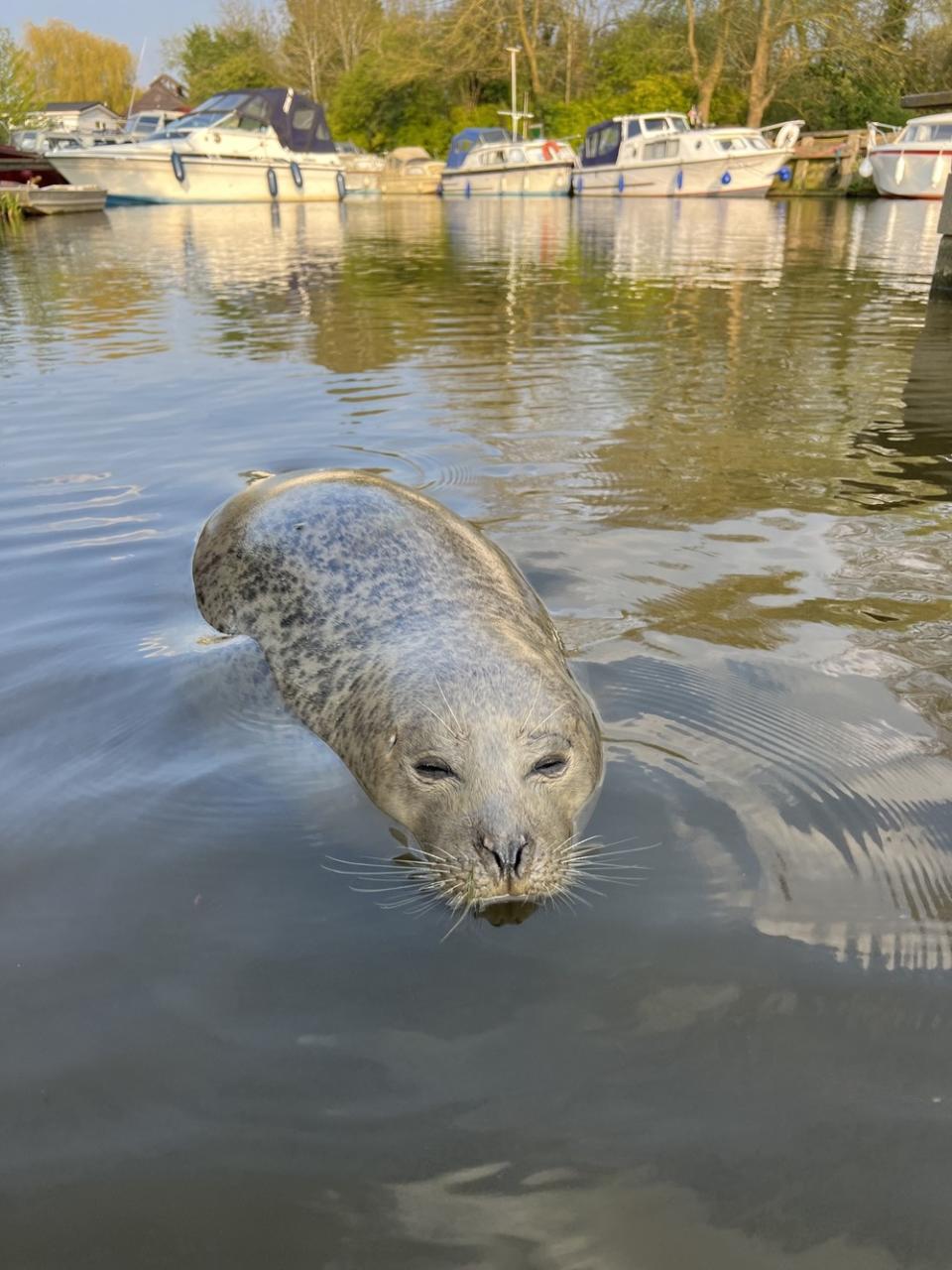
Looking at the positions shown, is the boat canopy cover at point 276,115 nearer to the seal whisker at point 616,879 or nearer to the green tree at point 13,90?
→ the green tree at point 13,90

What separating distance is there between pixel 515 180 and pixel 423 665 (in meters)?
46.7

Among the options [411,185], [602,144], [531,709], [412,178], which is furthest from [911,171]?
[531,709]

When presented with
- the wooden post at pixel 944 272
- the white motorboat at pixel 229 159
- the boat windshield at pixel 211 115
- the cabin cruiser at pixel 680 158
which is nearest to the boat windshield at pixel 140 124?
the boat windshield at pixel 211 115

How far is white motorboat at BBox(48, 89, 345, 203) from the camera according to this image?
111 feet

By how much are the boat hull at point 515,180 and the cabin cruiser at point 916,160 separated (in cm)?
1341

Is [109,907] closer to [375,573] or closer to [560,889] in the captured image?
[560,889]

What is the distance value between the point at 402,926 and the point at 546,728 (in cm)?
74

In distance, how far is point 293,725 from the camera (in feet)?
11.7

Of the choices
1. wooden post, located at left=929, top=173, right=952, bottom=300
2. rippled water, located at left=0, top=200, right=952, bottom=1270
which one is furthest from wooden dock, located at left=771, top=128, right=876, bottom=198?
rippled water, located at left=0, top=200, right=952, bottom=1270

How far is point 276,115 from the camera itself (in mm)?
39375

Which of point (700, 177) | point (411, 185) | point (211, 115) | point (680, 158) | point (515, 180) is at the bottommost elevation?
point (411, 185)

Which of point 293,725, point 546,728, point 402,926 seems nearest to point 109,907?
point 402,926

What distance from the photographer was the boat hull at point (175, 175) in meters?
33.6

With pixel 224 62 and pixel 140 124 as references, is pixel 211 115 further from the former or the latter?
pixel 224 62
